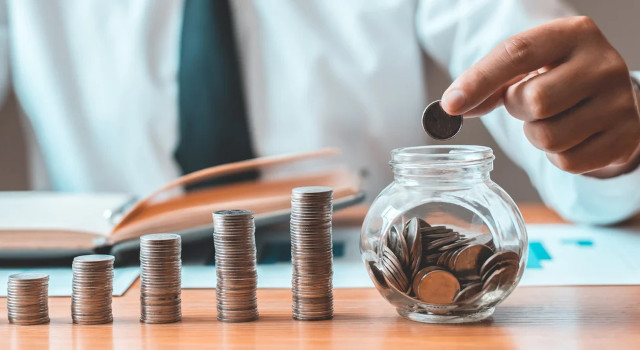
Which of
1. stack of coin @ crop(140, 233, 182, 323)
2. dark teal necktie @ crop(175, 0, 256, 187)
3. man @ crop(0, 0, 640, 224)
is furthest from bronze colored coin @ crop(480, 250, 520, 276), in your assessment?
dark teal necktie @ crop(175, 0, 256, 187)

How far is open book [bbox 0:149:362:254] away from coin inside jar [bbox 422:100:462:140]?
0.25 metres

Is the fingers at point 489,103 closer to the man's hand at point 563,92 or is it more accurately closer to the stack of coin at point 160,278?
the man's hand at point 563,92

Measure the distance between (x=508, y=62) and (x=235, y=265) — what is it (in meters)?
→ 0.29

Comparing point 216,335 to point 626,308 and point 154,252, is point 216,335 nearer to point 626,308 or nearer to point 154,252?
point 154,252

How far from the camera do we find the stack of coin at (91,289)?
654mm

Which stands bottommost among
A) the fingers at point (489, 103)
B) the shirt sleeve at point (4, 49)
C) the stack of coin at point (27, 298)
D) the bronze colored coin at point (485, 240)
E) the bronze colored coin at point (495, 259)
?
the stack of coin at point (27, 298)

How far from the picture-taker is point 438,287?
60 centimetres

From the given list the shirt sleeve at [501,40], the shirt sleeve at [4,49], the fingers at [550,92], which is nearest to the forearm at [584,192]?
the shirt sleeve at [501,40]

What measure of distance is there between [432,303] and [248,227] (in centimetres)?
17

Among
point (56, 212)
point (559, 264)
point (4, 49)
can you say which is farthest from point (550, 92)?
point (4, 49)

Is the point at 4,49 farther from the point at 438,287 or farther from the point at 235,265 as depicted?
the point at 438,287

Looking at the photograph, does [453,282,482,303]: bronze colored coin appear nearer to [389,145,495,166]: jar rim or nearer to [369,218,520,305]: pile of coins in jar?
[369,218,520,305]: pile of coins in jar

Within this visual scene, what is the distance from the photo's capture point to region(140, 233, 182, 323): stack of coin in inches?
25.6

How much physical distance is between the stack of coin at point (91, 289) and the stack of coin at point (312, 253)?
0.16 metres
